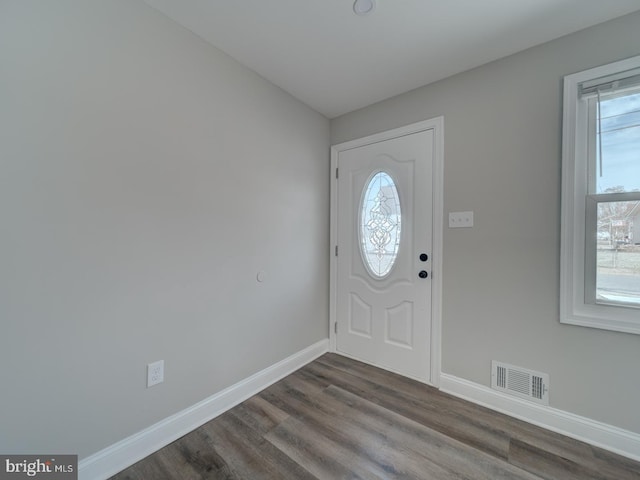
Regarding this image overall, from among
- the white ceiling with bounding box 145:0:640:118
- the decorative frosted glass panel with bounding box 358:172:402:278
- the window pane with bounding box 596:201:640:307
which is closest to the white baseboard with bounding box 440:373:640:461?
the window pane with bounding box 596:201:640:307

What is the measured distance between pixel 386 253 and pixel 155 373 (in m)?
1.92

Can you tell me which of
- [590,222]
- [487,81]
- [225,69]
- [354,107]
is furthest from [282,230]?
[590,222]

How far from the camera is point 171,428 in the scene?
151 centimetres

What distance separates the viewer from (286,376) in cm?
222

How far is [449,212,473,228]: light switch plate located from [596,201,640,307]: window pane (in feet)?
2.23

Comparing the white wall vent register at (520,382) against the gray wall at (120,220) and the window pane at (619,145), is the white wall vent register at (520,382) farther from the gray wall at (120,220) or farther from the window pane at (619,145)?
the gray wall at (120,220)

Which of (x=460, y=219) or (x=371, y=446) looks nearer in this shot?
(x=371, y=446)

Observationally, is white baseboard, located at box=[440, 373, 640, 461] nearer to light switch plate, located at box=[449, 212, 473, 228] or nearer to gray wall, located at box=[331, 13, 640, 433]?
gray wall, located at box=[331, 13, 640, 433]

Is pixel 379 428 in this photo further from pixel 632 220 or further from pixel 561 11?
pixel 561 11

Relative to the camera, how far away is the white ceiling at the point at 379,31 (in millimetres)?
1415

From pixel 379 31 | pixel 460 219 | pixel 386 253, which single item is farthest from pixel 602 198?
pixel 379 31

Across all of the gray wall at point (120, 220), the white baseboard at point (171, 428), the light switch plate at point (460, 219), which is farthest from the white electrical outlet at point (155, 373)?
the light switch plate at point (460, 219)

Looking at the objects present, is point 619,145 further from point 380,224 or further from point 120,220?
point 120,220

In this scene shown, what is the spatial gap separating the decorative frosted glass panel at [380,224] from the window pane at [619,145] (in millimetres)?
1273
